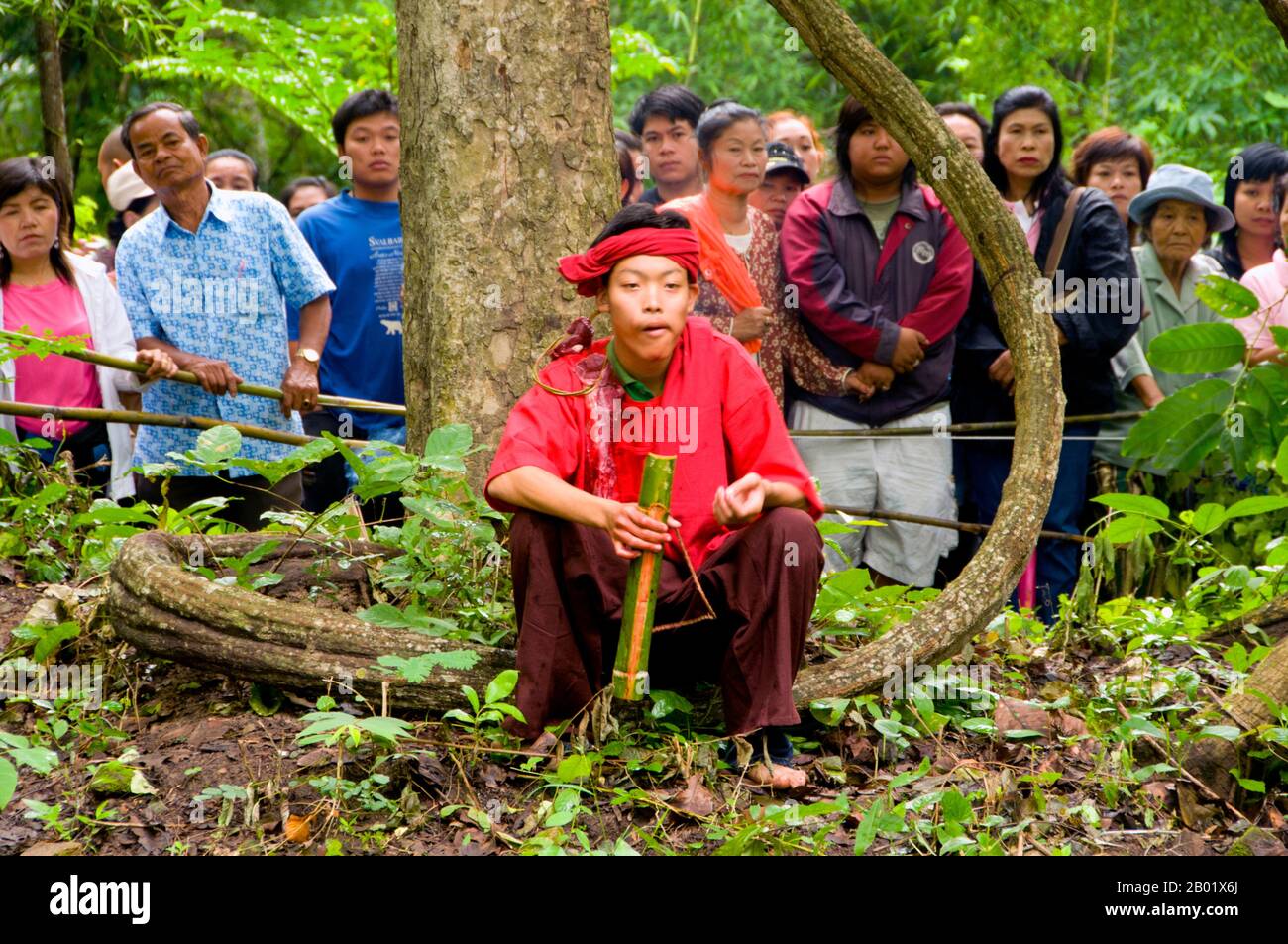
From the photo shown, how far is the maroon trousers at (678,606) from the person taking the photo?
13.5 ft

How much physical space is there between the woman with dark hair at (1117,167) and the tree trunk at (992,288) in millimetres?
3016

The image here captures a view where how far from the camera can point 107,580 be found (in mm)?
4840

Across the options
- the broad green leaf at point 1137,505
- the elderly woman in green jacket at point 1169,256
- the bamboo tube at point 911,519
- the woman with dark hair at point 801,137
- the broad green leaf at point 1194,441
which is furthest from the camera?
the woman with dark hair at point 801,137

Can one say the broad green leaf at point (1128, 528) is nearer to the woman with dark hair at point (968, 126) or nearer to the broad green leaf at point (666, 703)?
the broad green leaf at point (666, 703)

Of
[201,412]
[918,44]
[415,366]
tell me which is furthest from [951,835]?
[918,44]

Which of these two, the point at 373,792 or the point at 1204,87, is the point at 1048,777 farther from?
the point at 1204,87

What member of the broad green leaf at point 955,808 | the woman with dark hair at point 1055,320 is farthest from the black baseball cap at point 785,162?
the broad green leaf at point 955,808

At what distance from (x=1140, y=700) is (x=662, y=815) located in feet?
6.06

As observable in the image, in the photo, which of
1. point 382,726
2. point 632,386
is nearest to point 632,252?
point 632,386

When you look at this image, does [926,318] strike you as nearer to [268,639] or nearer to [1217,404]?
[1217,404]

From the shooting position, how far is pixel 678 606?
4258 mm

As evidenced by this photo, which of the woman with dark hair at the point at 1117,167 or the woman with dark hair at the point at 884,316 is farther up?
A: the woman with dark hair at the point at 1117,167

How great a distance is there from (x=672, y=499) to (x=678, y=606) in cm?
31

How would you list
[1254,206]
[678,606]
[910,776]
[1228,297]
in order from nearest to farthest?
[910,776] → [678,606] → [1228,297] → [1254,206]
